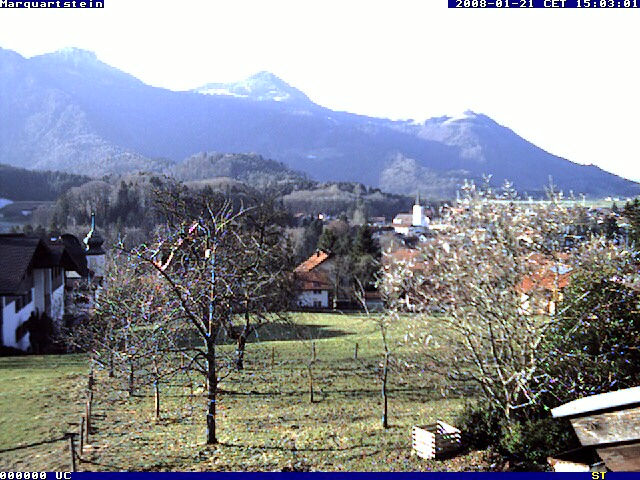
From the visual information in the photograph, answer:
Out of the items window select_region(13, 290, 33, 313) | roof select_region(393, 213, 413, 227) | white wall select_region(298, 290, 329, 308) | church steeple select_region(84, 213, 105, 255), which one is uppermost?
roof select_region(393, 213, 413, 227)

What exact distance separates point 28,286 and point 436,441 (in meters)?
18.9

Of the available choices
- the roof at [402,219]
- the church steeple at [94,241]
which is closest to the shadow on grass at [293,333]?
the church steeple at [94,241]

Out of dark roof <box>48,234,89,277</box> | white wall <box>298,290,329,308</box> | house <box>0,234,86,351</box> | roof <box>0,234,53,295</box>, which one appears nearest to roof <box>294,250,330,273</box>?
white wall <box>298,290,329,308</box>

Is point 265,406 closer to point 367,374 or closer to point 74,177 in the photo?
point 367,374

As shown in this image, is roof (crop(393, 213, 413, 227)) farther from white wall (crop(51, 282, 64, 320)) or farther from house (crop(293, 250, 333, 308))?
white wall (crop(51, 282, 64, 320))

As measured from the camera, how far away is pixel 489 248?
27.1 feet

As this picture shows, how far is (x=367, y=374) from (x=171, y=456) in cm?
855

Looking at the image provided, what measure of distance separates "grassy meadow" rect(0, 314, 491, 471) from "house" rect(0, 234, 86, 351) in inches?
88.5

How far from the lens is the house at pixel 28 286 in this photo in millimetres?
19797

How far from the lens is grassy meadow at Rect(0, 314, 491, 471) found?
8.28m

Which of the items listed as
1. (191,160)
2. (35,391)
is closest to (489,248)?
(35,391)

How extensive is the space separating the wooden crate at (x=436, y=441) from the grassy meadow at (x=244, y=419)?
0.14 m

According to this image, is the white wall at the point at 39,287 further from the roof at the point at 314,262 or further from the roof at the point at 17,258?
the roof at the point at 314,262

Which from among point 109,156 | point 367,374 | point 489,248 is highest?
point 109,156
